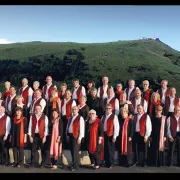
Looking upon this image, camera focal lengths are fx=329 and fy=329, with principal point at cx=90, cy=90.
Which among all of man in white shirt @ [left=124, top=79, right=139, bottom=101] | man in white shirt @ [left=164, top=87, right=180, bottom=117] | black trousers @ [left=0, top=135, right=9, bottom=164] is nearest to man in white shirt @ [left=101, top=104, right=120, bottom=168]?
man in white shirt @ [left=124, top=79, right=139, bottom=101]

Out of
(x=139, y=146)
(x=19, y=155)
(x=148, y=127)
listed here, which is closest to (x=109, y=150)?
(x=139, y=146)

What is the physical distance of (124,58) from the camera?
2052 inches

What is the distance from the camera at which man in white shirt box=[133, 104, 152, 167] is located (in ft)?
24.1

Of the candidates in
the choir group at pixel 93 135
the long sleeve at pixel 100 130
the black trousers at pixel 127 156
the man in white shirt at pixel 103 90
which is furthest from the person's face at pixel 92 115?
the man in white shirt at pixel 103 90

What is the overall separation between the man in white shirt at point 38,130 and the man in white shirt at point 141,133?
2.04 meters

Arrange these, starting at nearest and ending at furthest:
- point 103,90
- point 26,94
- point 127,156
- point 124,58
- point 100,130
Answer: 1. point 100,130
2. point 127,156
3. point 26,94
4. point 103,90
5. point 124,58

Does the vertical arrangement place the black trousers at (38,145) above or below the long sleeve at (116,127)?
below

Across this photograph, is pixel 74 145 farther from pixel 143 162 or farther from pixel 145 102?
pixel 145 102

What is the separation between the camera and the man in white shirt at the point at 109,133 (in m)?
7.28

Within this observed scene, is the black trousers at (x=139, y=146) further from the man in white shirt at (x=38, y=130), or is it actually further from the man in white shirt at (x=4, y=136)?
the man in white shirt at (x=4, y=136)

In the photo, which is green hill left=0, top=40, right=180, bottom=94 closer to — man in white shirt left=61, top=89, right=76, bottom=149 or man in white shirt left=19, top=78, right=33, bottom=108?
man in white shirt left=19, top=78, right=33, bottom=108

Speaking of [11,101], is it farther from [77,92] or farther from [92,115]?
[92,115]

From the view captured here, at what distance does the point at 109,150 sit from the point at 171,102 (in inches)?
85.7

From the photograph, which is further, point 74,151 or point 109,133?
point 109,133
